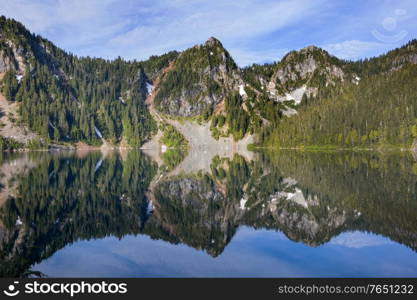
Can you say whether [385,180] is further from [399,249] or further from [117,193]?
[117,193]

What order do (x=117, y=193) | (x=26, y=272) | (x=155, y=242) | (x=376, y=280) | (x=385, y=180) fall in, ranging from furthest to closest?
(x=385, y=180) → (x=117, y=193) → (x=155, y=242) → (x=26, y=272) → (x=376, y=280)

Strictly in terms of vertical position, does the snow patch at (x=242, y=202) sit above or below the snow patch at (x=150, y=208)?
above

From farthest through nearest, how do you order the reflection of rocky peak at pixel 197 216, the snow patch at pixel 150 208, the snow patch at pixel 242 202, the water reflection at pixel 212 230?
1. the snow patch at pixel 242 202
2. the snow patch at pixel 150 208
3. the reflection of rocky peak at pixel 197 216
4. the water reflection at pixel 212 230

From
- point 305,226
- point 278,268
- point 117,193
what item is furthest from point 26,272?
point 117,193

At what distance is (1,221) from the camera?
28797 mm

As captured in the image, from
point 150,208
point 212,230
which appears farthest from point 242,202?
point 212,230

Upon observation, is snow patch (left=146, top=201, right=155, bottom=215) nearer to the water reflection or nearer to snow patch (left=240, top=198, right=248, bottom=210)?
the water reflection

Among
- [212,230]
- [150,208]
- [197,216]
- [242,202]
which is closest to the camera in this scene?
[212,230]

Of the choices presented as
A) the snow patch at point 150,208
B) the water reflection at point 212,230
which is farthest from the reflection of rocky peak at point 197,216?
the snow patch at point 150,208

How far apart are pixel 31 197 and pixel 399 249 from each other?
33.3m

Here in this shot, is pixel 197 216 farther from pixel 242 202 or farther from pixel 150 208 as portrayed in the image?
pixel 242 202

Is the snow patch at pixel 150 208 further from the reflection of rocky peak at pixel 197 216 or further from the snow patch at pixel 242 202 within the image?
the snow patch at pixel 242 202

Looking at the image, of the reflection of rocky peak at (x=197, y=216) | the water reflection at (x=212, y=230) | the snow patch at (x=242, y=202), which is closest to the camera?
the water reflection at (x=212, y=230)

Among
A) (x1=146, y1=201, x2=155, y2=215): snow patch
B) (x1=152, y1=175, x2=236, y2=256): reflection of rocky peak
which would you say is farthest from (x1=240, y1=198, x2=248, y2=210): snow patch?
(x1=146, y1=201, x2=155, y2=215): snow patch
